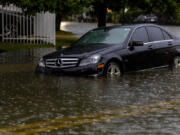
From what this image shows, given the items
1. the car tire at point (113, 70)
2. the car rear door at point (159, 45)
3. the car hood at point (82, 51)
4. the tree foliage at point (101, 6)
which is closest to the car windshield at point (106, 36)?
the car hood at point (82, 51)

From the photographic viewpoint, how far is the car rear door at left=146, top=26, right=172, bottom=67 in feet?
49.7

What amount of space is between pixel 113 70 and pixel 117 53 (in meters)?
0.44

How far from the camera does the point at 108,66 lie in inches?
538

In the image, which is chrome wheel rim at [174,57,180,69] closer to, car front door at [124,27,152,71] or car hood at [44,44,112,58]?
car front door at [124,27,152,71]

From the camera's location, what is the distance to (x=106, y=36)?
1481 centimetres

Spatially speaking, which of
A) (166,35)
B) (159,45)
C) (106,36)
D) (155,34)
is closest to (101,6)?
(166,35)

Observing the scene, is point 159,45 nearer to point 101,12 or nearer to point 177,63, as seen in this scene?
point 177,63

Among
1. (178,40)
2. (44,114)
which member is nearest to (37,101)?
(44,114)

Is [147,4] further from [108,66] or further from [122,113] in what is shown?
[122,113]

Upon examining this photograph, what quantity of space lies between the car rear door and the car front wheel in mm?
1498

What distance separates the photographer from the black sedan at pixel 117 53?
529 inches

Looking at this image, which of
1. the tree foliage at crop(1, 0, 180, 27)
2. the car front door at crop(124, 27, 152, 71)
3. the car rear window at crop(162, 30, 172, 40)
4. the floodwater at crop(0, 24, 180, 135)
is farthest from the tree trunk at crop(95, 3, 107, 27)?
the floodwater at crop(0, 24, 180, 135)

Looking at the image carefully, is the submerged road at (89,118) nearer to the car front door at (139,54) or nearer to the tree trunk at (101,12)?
the car front door at (139,54)

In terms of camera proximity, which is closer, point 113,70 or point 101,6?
point 113,70
